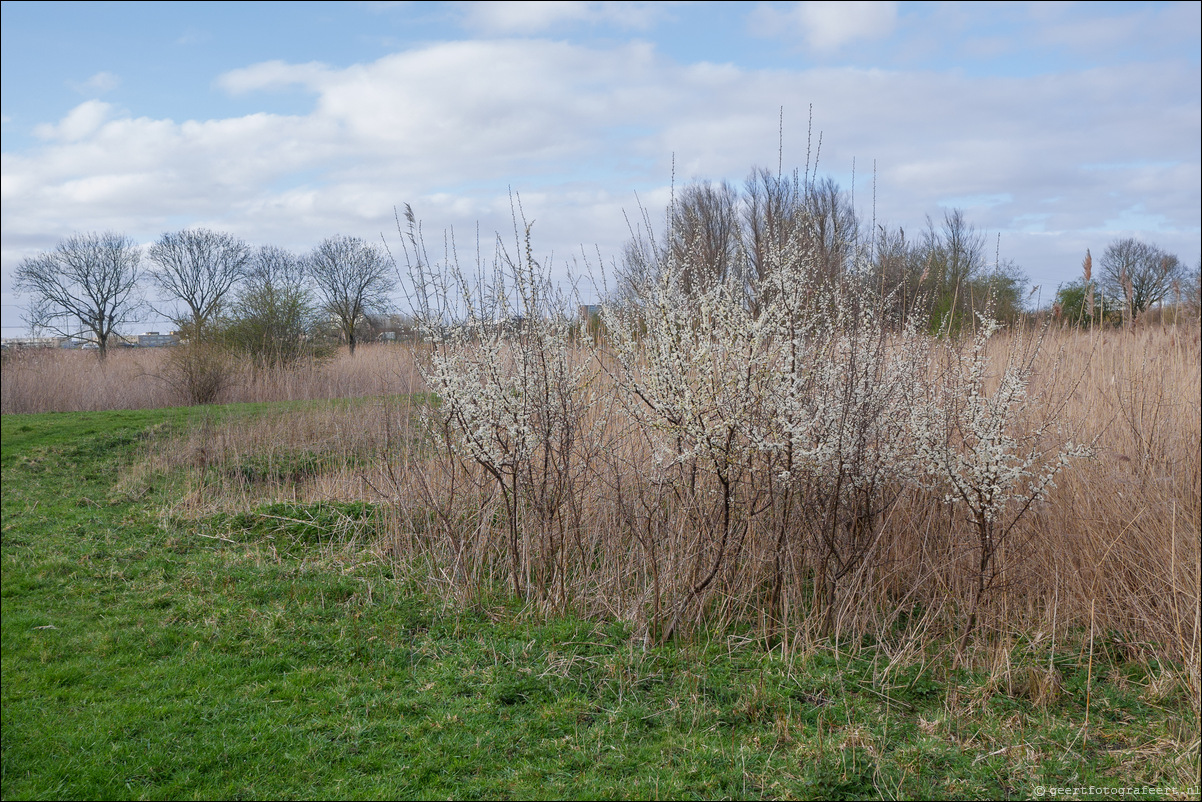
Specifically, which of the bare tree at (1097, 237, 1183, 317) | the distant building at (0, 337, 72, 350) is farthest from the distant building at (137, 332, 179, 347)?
the bare tree at (1097, 237, 1183, 317)

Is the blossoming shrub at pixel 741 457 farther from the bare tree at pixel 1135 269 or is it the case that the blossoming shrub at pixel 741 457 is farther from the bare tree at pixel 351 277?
the bare tree at pixel 351 277

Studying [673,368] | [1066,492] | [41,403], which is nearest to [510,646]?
[673,368]

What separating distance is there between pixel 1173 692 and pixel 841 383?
2.26m

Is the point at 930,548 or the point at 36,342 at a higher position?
the point at 36,342

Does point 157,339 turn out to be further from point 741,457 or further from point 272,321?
point 741,457

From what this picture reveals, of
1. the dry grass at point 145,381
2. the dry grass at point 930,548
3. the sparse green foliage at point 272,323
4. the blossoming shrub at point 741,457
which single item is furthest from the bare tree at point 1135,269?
the sparse green foliage at point 272,323

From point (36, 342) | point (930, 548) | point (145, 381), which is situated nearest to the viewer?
point (930, 548)

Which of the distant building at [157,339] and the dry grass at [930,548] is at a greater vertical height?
the distant building at [157,339]

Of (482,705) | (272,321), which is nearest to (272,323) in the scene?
(272,321)

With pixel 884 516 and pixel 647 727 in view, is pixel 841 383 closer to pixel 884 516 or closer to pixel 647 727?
pixel 884 516

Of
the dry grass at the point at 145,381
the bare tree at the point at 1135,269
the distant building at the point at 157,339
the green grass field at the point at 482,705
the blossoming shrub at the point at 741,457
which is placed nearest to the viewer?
the green grass field at the point at 482,705

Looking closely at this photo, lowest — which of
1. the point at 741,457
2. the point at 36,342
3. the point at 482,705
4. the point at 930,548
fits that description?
the point at 482,705

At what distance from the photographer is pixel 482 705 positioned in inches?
143

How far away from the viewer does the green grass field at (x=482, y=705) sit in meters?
3.05
